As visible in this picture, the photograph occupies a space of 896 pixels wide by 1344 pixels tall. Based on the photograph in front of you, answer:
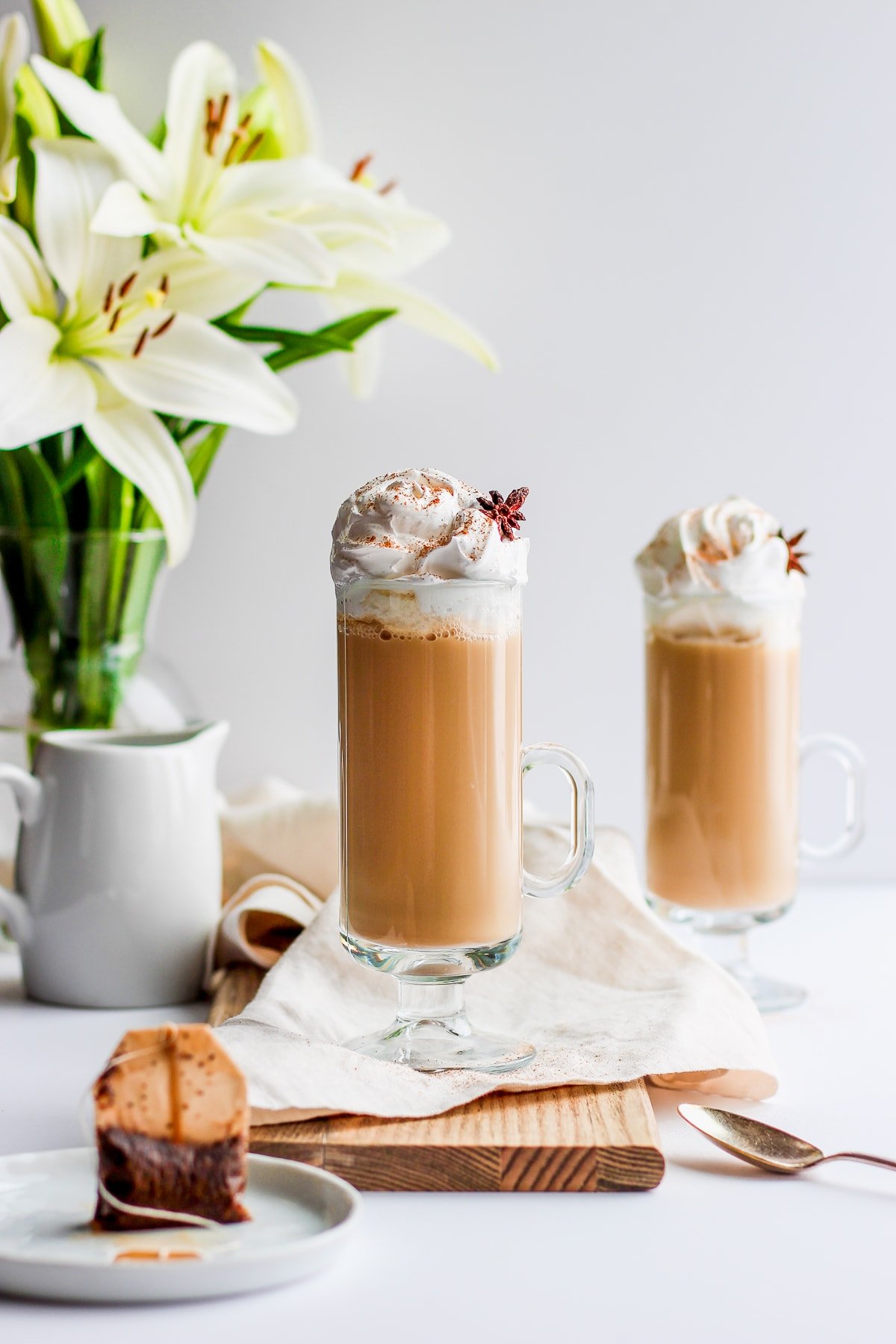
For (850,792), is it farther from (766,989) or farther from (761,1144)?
(761,1144)

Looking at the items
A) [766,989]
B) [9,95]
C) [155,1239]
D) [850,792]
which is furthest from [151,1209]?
[9,95]

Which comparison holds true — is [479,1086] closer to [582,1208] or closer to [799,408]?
[582,1208]

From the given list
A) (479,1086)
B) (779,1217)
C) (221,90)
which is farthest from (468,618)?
(221,90)

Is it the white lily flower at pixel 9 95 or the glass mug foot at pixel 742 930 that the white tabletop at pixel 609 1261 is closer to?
the glass mug foot at pixel 742 930

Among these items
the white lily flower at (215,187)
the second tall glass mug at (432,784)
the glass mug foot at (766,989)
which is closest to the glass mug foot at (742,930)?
the glass mug foot at (766,989)

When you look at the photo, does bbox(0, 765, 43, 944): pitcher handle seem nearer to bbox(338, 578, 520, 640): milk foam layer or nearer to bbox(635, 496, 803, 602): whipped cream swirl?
bbox(338, 578, 520, 640): milk foam layer

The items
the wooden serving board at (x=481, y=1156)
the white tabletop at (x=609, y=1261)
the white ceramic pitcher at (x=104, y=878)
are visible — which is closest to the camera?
the white tabletop at (x=609, y=1261)

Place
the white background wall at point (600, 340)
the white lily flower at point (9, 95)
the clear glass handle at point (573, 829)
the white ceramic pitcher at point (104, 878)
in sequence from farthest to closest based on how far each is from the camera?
the white background wall at point (600, 340), the white lily flower at point (9, 95), the white ceramic pitcher at point (104, 878), the clear glass handle at point (573, 829)
